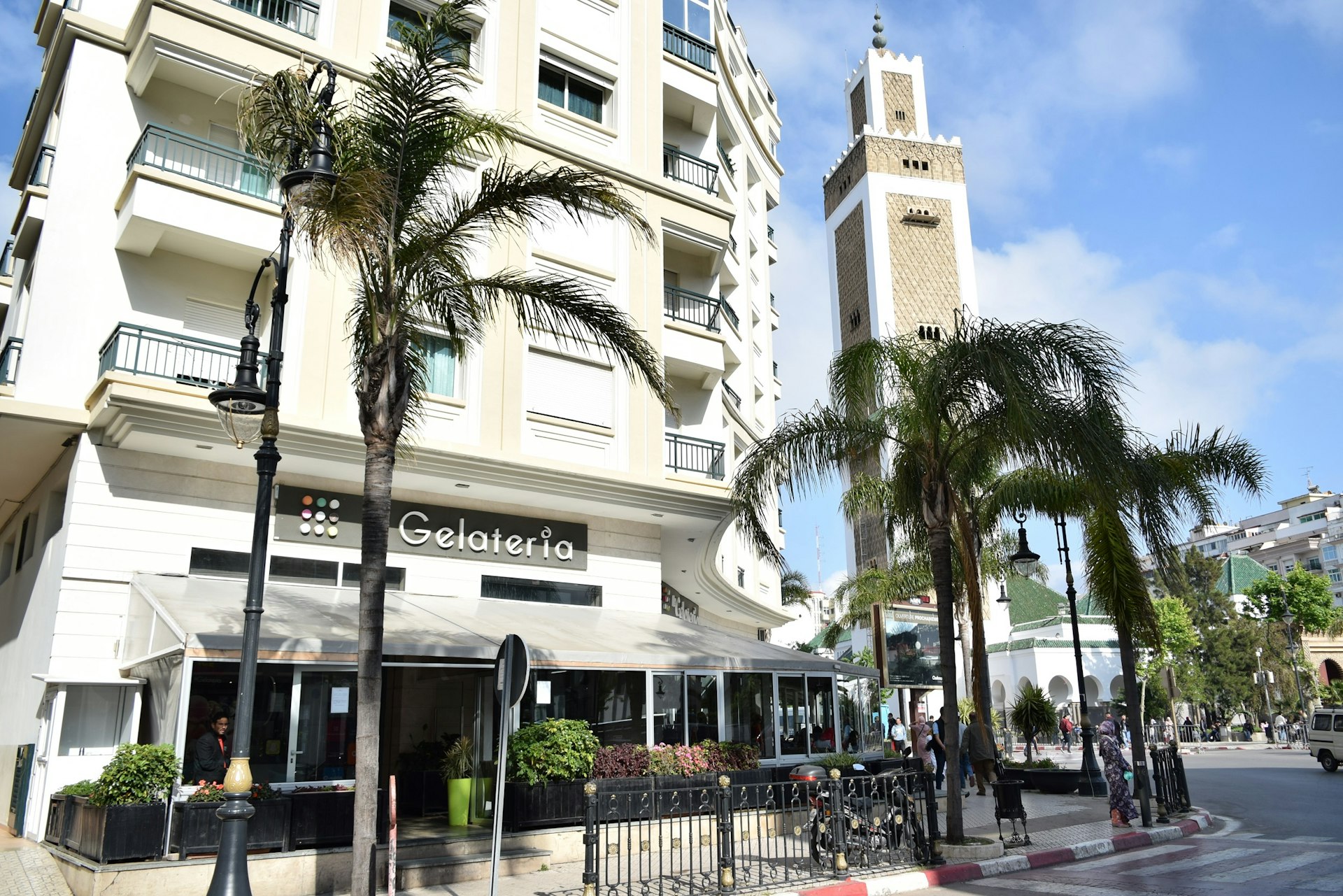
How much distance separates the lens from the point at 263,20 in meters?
15.7

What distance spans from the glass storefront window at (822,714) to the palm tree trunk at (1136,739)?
17.7ft

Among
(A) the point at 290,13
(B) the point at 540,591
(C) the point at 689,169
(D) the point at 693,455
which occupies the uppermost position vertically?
(C) the point at 689,169

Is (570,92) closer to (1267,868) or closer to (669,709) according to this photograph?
(669,709)

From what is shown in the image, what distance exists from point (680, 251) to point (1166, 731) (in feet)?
171

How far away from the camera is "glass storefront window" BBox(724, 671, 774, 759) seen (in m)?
16.9

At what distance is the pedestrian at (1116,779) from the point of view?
14711mm

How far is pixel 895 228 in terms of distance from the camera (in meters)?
81.0

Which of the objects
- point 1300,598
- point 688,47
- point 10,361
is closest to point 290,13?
point 10,361

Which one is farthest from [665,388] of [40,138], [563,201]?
[40,138]

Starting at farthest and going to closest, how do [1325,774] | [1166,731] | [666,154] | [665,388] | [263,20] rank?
[1166,731] → [1325,774] → [666,154] → [263,20] → [665,388]

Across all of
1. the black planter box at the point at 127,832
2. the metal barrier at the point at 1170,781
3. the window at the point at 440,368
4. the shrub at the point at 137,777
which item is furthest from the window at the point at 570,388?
the metal barrier at the point at 1170,781

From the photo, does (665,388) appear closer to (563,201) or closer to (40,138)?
(563,201)

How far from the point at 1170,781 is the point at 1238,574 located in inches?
3124

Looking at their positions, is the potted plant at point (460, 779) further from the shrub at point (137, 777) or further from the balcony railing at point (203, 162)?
the balcony railing at point (203, 162)
